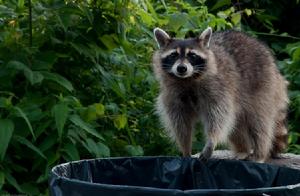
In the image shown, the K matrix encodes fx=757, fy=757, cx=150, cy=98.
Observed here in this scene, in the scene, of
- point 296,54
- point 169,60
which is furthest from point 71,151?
point 296,54

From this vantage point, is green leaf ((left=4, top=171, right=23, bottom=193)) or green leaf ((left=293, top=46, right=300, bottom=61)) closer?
green leaf ((left=4, top=171, right=23, bottom=193))

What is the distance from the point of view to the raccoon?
407cm

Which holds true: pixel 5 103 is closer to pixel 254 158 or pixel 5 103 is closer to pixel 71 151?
pixel 71 151

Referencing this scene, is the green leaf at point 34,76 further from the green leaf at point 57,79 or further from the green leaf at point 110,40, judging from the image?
the green leaf at point 110,40

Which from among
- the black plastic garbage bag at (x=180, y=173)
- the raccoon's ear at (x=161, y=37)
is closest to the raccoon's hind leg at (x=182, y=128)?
the raccoon's ear at (x=161, y=37)

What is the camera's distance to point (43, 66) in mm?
3854

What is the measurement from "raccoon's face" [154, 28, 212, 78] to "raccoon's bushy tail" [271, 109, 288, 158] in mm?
805

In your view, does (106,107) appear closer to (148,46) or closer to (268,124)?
(148,46)

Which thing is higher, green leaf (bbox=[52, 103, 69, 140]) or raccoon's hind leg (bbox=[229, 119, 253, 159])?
green leaf (bbox=[52, 103, 69, 140])

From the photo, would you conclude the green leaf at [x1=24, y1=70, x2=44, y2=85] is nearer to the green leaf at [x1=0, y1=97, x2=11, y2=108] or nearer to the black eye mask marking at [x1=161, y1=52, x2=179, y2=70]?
the green leaf at [x1=0, y1=97, x2=11, y2=108]

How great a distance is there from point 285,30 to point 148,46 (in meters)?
3.58

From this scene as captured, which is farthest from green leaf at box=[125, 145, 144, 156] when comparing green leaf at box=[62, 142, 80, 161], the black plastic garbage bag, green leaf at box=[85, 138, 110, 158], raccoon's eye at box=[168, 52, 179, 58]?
the black plastic garbage bag

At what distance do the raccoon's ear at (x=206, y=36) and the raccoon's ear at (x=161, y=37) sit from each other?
180 millimetres

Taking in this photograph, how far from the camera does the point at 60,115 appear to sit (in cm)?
351
